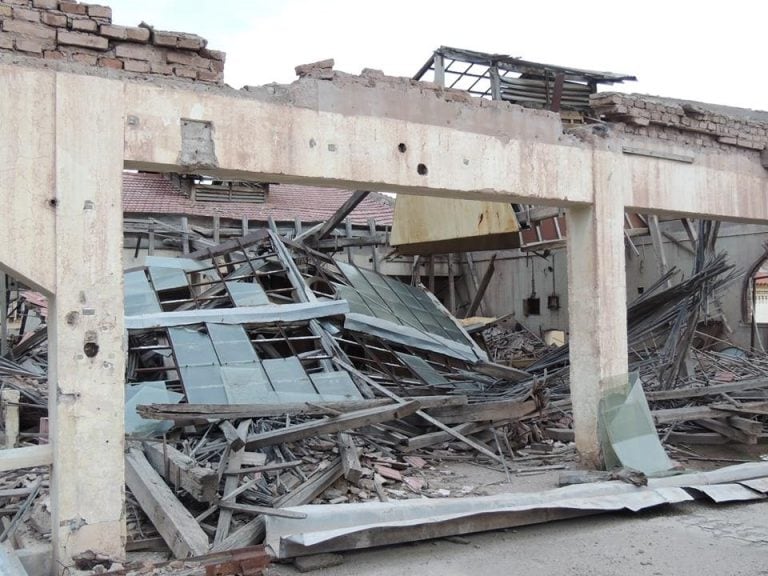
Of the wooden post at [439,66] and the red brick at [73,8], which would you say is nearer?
the red brick at [73,8]

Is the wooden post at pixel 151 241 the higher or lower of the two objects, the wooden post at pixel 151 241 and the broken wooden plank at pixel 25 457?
the higher

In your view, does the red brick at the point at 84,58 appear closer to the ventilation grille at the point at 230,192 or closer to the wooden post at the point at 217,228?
the wooden post at the point at 217,228

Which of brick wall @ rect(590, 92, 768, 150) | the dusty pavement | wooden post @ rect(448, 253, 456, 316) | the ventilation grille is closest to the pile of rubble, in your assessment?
the dusty pavement

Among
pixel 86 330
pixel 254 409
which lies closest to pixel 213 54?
pixel 86 330

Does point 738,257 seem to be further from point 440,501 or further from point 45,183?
point 45,183

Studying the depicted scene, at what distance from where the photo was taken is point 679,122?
8297 mm

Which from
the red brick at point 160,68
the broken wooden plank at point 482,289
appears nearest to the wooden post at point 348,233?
the broken wooden plank at point 482,289

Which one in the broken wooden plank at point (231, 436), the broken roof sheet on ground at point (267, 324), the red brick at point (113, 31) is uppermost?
the red brick at point (113, 31)

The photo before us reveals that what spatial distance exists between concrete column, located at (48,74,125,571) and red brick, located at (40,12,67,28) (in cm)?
43

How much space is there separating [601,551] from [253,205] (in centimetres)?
1469

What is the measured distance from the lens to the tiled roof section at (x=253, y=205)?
55.1ft

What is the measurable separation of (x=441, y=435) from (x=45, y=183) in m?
5.05

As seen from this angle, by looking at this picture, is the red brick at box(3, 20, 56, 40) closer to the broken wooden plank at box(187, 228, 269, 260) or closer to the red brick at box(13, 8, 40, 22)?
the red brick at box(13, 8, 40, 22)

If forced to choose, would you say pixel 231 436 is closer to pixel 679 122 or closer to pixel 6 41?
pixel 6 41
